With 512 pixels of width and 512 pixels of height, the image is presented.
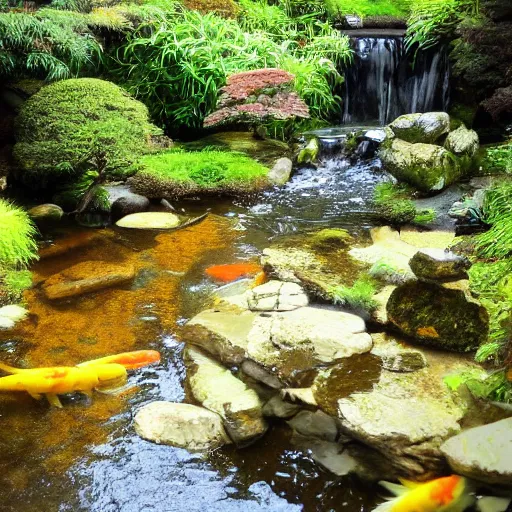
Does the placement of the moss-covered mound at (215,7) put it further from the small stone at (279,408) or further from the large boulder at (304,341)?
the small stone at (279,408)

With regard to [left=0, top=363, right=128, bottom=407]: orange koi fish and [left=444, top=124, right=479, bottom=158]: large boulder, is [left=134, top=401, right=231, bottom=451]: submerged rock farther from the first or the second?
[left=444, top=124, right=479, bottom=158]: large boulder

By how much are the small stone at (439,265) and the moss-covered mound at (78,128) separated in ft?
13.5

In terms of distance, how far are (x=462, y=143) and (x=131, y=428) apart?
5844 millimetres

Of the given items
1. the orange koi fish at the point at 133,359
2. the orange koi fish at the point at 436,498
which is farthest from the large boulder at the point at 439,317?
the orange koi fish at the point at 133,359

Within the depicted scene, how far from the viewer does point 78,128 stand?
6188 mm

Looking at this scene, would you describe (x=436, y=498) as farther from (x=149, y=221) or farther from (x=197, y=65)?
(x=197, y=65)

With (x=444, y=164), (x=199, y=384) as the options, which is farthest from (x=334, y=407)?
(x=444, y=164)

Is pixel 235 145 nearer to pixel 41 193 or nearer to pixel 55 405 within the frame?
pixel 41 193

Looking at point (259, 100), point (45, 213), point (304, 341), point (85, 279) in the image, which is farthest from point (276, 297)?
point (259, 100)

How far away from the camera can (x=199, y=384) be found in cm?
350

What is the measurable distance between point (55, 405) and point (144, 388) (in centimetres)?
58

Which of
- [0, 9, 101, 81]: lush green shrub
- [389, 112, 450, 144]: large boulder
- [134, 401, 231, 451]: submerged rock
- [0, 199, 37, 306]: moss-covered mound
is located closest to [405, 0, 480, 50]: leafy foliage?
[389, 112, 450, 144]: large boulder

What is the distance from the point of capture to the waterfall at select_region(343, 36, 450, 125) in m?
9.76

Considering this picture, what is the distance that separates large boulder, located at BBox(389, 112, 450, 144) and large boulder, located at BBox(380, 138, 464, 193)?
0.18 m
